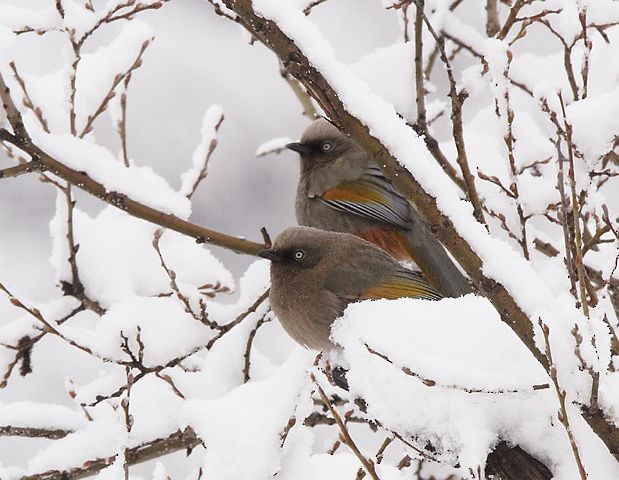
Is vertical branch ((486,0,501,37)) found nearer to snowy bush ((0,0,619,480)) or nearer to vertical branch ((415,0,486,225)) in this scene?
snowy bush ((0,0,619,480))

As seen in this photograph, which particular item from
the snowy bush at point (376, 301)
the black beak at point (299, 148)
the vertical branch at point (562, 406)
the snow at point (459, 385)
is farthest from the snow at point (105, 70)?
the vertical branch at point (562, 406)

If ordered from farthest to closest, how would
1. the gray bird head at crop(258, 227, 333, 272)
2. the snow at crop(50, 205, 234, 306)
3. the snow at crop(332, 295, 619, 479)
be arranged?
the snow at crop(50, 205, 234, 306) < the gray bird head at crop(258, 227, 333, 272) < the snow at crop(332, 295, 619, 479)

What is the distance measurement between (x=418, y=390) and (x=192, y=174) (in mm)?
2656

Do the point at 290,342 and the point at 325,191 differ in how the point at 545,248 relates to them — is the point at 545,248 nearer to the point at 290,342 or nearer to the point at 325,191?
the point at 325,191

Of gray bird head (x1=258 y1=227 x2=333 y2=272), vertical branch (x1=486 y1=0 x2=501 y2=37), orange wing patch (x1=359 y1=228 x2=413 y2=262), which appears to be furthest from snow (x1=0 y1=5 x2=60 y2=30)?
orange wing patch (x1=359 y1=228 x2=413 y2=262)

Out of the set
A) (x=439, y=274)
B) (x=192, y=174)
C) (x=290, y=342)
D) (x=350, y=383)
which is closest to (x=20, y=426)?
(x=192, y=174)

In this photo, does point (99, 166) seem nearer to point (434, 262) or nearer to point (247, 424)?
point (247, 424)

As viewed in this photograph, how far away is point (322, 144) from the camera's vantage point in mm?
6449

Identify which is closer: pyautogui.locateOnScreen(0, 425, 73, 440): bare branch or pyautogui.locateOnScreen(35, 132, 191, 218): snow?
pyautogui.locateOnScreen(35, 132, 191, 218): snow

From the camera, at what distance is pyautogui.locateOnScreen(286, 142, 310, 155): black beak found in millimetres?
6269

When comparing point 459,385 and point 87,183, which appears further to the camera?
point 87,183

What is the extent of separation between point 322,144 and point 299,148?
168mm

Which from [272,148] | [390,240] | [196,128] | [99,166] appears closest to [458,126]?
[99,166]

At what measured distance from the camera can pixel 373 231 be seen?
241 inches
